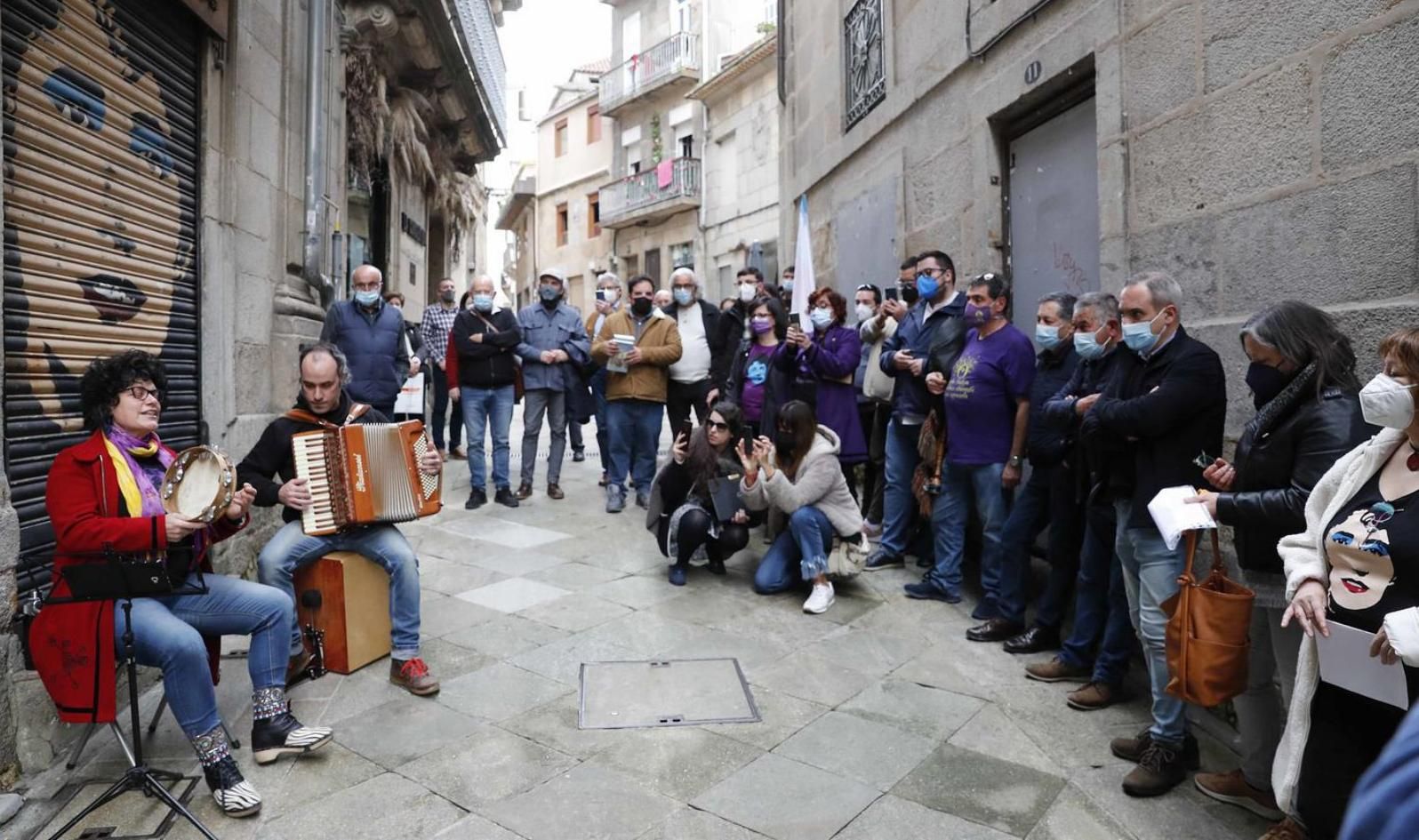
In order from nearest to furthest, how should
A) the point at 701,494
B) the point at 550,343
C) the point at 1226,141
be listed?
1. the point at 1226,141
2. the point at 701,494
3. the point at 550,343

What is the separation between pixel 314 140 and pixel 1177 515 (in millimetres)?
6236

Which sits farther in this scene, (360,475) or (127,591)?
(360,475)

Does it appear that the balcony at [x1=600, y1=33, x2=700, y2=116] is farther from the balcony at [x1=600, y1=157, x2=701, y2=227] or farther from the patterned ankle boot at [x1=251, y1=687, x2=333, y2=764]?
the patterned ankle boot at [x1=251, y1=687, x2=333, y2=764]

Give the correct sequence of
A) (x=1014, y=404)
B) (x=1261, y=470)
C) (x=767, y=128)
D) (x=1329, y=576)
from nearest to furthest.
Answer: (x=1329, y=576)
(x=1261, y=470)
(x=1014, y=404)
(x=767, y=128)

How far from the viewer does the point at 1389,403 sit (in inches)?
87.5

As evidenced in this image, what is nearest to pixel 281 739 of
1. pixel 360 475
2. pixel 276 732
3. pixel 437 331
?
pixel 276 732

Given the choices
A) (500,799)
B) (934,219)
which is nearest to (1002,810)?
(500,799)

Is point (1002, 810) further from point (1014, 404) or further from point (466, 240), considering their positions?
point (466, 240)

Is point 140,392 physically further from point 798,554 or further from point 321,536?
point 798,554

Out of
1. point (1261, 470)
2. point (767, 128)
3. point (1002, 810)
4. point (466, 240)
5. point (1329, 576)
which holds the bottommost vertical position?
point (1002, 810)

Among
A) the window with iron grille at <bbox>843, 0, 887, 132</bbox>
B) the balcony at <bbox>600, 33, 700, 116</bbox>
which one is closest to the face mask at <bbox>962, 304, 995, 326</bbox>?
the window with iron grille at <bbox>843, 0, 887, 132</bbox>

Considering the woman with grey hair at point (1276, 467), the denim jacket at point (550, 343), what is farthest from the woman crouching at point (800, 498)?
the denim jacket at point (550, 343)

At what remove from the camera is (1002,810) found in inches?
116

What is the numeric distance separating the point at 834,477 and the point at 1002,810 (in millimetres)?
2564
